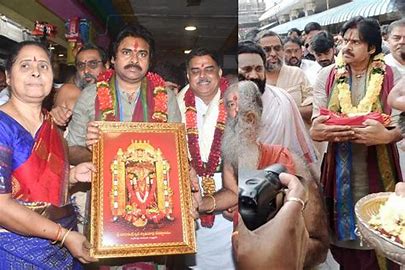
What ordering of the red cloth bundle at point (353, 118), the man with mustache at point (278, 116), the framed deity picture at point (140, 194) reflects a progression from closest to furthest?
the framed deity picture at point (140, 194) < the red cloth bundle at point (353, 118) < the man with mustache at point (278, 116)

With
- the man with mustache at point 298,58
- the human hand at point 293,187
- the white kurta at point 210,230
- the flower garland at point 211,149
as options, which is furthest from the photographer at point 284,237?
the man with mustache at point 298,58

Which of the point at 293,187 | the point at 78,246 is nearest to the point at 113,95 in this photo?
the point at 78,246

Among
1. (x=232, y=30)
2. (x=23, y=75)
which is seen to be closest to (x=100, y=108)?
(x=23, y=75)

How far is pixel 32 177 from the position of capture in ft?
6.67

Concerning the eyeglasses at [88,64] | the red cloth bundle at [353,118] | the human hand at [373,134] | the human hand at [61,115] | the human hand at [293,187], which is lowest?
the human hand at [293,187]

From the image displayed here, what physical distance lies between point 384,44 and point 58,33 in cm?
146

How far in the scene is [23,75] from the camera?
2.07m

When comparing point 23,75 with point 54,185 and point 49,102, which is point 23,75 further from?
point 54,185

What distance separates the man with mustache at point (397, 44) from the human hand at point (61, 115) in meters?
1.47

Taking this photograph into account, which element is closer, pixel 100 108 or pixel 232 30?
pixel 100 108

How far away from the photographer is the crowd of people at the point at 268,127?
2324 mm

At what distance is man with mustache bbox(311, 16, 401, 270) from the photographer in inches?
92.5

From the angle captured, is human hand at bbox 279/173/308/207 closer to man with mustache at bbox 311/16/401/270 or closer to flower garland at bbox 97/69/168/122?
man with mustache at bbox 311/16/401/270

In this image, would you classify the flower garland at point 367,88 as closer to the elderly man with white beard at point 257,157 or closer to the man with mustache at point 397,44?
the man with mustache at point 397,44
